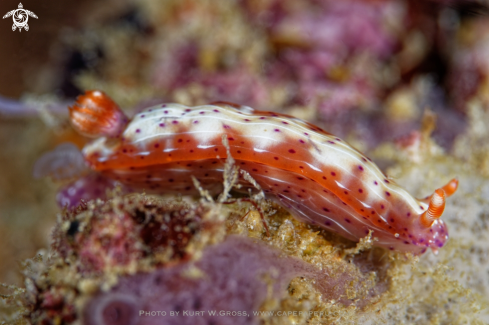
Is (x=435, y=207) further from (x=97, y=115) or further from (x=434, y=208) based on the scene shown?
(x=97, y=115)

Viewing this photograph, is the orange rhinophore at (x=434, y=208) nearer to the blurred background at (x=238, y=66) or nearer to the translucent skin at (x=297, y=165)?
the translucent skin at (x=297, y=165)

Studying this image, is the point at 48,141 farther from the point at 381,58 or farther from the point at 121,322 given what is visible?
the point at 381,58

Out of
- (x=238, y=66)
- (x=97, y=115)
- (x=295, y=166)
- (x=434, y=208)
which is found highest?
(x=238, y=66)

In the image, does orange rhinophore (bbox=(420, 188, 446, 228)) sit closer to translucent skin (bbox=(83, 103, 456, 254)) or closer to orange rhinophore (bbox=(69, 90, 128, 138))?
translucent skin (bbox=(83, 103, 456, 254))

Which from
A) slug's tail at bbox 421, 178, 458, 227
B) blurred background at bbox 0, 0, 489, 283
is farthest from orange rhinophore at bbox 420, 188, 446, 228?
blurred background at bbox 0, 0, 489, 283

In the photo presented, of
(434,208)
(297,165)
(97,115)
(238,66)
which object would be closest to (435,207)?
(434,208)

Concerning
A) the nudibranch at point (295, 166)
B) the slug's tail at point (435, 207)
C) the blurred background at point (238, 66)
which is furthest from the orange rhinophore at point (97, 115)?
the slug's tail at point (435, 207)

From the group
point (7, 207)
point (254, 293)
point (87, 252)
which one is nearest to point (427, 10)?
point (254, 293)
